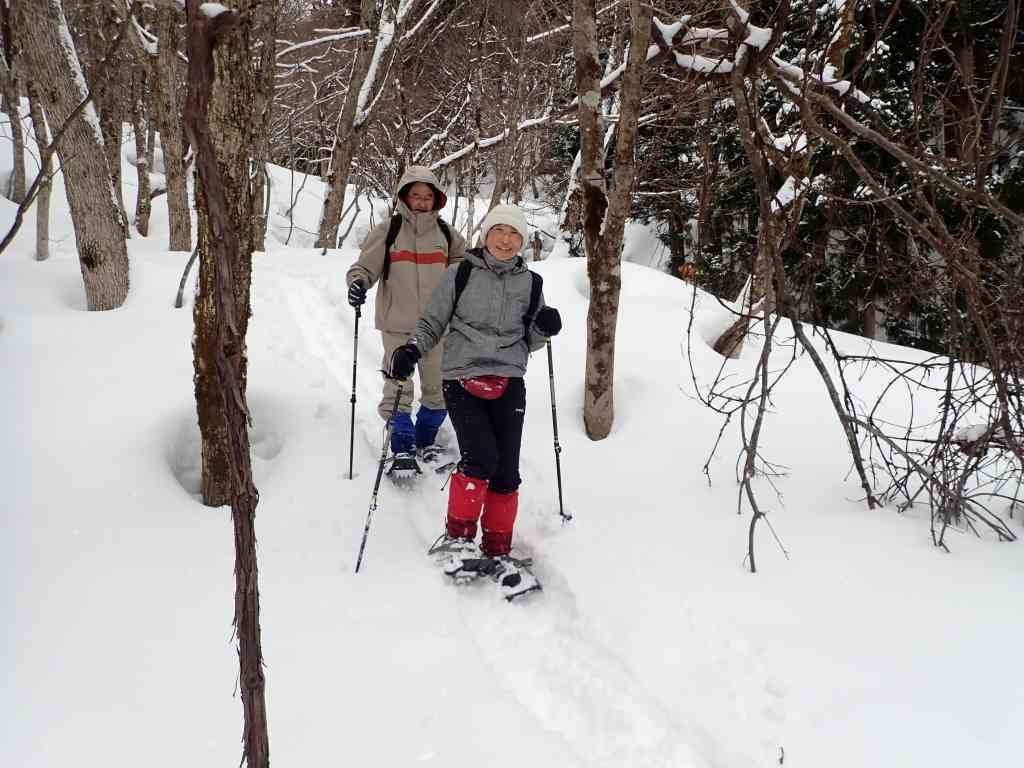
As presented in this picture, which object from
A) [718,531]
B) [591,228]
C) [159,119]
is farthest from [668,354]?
[159,119]

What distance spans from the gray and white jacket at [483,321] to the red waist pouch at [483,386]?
4 centimetres

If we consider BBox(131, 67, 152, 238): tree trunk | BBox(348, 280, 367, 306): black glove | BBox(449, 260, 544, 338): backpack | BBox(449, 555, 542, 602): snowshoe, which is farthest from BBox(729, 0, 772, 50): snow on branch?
BBox(131, 67, 152, 238): tree trunk

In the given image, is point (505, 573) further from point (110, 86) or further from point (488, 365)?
point (110, 86)

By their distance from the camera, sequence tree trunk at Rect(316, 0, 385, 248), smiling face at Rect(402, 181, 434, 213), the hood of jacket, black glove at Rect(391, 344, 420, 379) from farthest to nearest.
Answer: tree trunk at Rect(316, 0, 385, 248) < smiling face at Rect(402, 181, 434, 213) < the hood of jacket < black glove at Rect(391, 344, 420, 379)

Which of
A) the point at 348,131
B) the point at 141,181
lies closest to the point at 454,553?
the point at 348,131

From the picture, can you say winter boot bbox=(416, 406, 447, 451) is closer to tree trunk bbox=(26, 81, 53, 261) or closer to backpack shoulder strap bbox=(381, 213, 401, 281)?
backpack shoulder strap bbox=(381, 213, 401, 281)

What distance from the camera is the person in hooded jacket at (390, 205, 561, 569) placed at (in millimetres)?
3426

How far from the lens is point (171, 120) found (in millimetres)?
9516

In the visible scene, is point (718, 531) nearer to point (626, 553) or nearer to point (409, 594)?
point (626, 553)

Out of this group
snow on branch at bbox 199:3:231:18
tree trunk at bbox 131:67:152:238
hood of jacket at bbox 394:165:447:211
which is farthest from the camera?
tree trunk at bbox 131:67:152:238

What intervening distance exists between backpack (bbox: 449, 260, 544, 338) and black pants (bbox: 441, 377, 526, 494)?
0.34m

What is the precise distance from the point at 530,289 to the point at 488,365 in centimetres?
49

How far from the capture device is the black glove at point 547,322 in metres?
3.48

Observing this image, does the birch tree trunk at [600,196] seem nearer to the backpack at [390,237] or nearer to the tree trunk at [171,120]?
the backpack at [390,237]
